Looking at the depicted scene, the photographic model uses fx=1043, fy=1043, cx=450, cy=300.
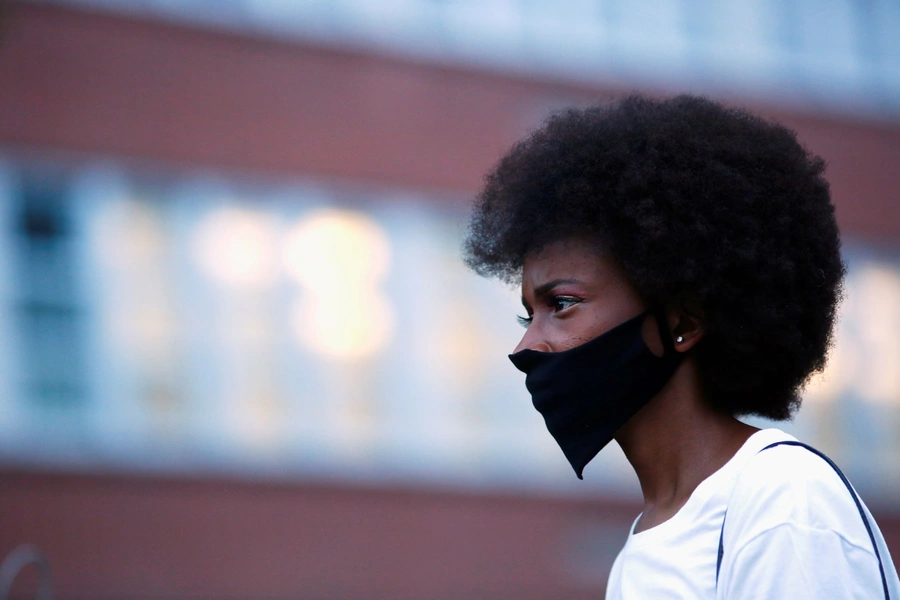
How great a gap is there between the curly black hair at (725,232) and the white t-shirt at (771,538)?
296 millimetres

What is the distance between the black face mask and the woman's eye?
0.11 meters

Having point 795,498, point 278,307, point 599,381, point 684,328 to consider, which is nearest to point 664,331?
point 684,328

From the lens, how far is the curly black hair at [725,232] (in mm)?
2408

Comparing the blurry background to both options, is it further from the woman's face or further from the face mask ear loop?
the face mask ear loop

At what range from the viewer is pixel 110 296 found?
1038cm

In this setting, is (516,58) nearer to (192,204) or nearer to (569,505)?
(192,204)

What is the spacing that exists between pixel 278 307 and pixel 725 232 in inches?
352

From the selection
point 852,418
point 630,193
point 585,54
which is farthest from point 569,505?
point 630,193

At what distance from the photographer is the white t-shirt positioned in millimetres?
1815

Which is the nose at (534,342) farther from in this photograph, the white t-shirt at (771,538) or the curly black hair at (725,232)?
the white t-shirt at (771,538)

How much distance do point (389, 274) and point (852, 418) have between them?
662 cm

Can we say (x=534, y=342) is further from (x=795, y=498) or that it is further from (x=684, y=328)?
(x=795, y=498)

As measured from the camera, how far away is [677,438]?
243cm

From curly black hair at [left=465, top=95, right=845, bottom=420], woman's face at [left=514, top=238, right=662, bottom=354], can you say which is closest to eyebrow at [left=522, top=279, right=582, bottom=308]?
woman's face at [left=514, top=238, right=662, bottom=354]
